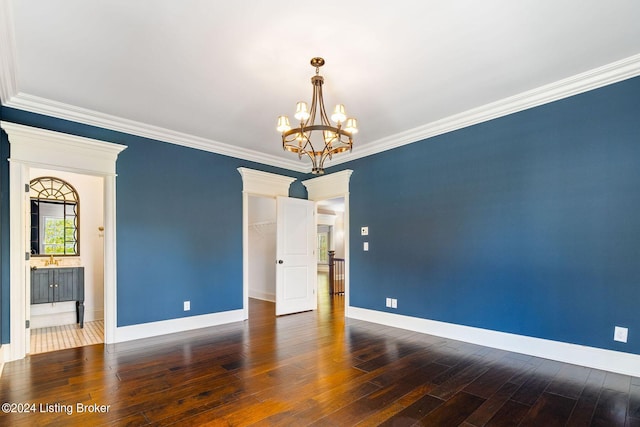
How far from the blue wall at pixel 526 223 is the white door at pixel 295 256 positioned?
4.86 ft

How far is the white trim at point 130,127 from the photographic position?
142 inches

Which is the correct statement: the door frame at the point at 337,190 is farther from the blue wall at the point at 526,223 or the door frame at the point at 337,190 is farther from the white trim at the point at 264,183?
the blue wall at the point at 526,223

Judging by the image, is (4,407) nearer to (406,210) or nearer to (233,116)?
(233,116)

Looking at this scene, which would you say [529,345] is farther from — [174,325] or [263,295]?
[263,295]

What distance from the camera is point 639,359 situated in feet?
9.46

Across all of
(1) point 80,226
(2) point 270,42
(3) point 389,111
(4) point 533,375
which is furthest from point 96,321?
(4) point 533,375

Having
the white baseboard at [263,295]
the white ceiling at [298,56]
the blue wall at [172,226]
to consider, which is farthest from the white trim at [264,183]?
the white baseboard at [263,295]

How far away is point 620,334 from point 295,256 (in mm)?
4377

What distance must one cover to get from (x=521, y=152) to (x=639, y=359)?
222 centimetres

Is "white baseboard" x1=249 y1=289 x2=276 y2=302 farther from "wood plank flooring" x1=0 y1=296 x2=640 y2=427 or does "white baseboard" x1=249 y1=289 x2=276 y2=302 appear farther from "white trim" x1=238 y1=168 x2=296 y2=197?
"wood plank flooring" x1=0 y1=296 x2=640 y2=427

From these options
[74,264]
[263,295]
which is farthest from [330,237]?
[74,264]

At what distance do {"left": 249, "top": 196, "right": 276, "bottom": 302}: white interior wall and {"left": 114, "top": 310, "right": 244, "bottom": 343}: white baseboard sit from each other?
80.5 inches

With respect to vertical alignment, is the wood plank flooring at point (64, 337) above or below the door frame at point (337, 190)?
below

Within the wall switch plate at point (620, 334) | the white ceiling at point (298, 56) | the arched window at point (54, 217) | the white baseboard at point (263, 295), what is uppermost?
the white ceiling at point (298, 56)
